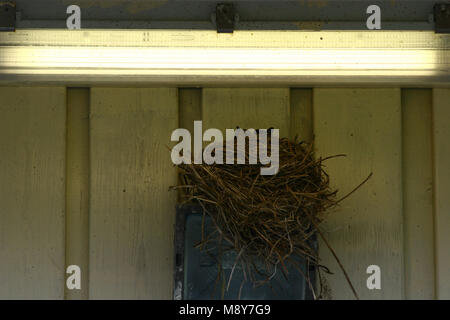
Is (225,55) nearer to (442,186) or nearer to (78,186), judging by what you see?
(78,186)

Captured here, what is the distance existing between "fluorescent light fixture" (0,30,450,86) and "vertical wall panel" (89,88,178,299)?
20 cm

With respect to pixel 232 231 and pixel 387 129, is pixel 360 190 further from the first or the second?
pixel 232 231

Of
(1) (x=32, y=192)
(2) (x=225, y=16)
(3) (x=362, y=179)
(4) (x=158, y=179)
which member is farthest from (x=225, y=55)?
(1) (x=32, y=192)

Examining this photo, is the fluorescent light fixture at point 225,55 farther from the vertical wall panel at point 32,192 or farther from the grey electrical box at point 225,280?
the grey electrical box at point 225,280

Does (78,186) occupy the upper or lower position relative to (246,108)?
lower

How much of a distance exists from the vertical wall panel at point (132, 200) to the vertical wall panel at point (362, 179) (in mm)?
487

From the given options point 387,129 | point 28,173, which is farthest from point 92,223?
point 387,129

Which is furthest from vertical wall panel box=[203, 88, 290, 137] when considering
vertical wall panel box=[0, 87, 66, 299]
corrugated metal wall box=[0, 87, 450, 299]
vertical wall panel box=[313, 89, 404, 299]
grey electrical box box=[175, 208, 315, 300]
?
vertical wall panel box=[0, 87, 66, 299]

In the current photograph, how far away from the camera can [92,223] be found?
5.53 ft

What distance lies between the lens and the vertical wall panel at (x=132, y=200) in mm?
1681

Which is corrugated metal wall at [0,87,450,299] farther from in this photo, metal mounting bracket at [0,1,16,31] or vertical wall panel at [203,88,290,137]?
metal mounting bracket at [0,1,16,31]

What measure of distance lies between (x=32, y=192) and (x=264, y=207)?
76 cm

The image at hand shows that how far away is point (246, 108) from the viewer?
1730mm
